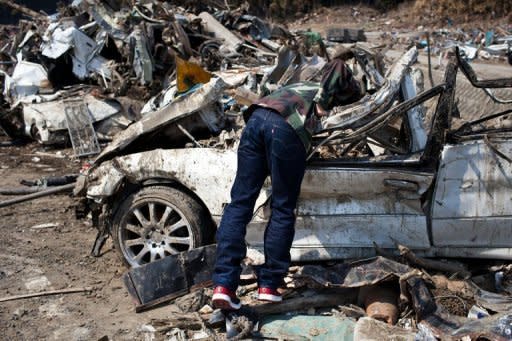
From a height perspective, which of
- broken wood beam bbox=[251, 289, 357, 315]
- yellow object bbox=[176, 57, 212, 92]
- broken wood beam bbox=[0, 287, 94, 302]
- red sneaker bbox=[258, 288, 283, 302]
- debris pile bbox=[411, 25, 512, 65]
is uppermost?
debris pile bbox=[411, 25, 512, 65]

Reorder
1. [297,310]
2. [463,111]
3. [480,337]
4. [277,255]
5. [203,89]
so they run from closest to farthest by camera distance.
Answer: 1. [480,337]
2. [277,255]
3. [297,310]
4. [203,89]
5. [463,111]

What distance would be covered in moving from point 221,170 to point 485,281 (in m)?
2.00

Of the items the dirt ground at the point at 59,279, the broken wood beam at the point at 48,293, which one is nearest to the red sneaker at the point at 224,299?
the dirt ground at the point at 59,279

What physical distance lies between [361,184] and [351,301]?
82 cm

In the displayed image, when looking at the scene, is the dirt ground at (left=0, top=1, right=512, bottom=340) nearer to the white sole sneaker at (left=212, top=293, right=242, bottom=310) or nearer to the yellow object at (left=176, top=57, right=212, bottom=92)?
the white sole sneaker at (left=212, top=293, right=242, bottom=310)

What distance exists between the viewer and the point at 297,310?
13.0ft

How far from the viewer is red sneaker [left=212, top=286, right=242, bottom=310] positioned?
12.0ft

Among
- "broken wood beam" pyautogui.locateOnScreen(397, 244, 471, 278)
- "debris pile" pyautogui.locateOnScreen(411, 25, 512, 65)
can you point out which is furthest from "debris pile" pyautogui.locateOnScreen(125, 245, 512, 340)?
"debris pile" pyautogui.locateOnScreen(411, 25, 512, 65)

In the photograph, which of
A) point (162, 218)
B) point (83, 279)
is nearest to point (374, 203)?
point (162, 218)

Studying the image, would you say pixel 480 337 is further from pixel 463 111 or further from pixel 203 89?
pixel 463 111

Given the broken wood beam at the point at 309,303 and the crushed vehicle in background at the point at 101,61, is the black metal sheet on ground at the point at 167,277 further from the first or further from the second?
the crushed vehicle in background at the point at 101,61

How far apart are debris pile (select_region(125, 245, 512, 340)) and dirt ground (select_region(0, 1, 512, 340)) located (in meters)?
0.24

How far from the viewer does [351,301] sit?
4.04m

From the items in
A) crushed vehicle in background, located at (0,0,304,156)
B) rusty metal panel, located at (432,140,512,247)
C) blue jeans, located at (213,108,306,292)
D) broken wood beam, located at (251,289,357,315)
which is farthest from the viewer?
crushed vehicle in background, located at (0,0,304,156)
